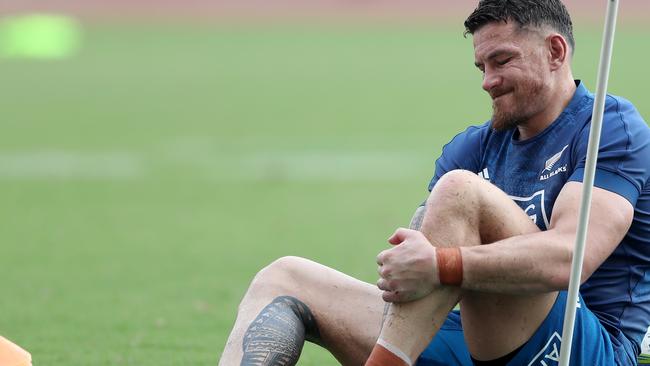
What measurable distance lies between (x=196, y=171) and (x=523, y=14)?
10.8 meters

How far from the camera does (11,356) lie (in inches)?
168

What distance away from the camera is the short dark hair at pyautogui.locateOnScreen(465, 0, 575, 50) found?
436 cm

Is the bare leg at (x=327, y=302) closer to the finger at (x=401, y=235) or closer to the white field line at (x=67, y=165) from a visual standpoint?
the finger at (x=401, y=235)

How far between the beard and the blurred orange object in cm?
187

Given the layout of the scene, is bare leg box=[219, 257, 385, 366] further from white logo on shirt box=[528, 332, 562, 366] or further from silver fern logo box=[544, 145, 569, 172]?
silver fern logo box=[544, 145, 569, 172]

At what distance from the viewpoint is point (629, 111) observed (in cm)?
Answer: 433

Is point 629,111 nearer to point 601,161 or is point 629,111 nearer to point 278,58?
point 601,161

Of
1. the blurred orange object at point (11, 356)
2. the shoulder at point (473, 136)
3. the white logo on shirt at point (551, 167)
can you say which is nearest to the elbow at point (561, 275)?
the white logo on shirt at point (551, 167)

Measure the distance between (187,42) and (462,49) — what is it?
8.10 metres

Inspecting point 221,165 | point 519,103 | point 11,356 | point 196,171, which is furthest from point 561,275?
point 221,165

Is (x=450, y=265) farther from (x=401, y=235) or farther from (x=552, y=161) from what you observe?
(x=552, y=161)

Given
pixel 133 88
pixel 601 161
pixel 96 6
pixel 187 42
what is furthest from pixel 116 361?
pixel 96 6

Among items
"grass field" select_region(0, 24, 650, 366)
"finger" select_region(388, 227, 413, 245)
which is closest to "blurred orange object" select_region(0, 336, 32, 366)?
"finger" select_region(388, 227, 413, 245)

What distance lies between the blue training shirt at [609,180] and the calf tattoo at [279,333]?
34.6 inches
